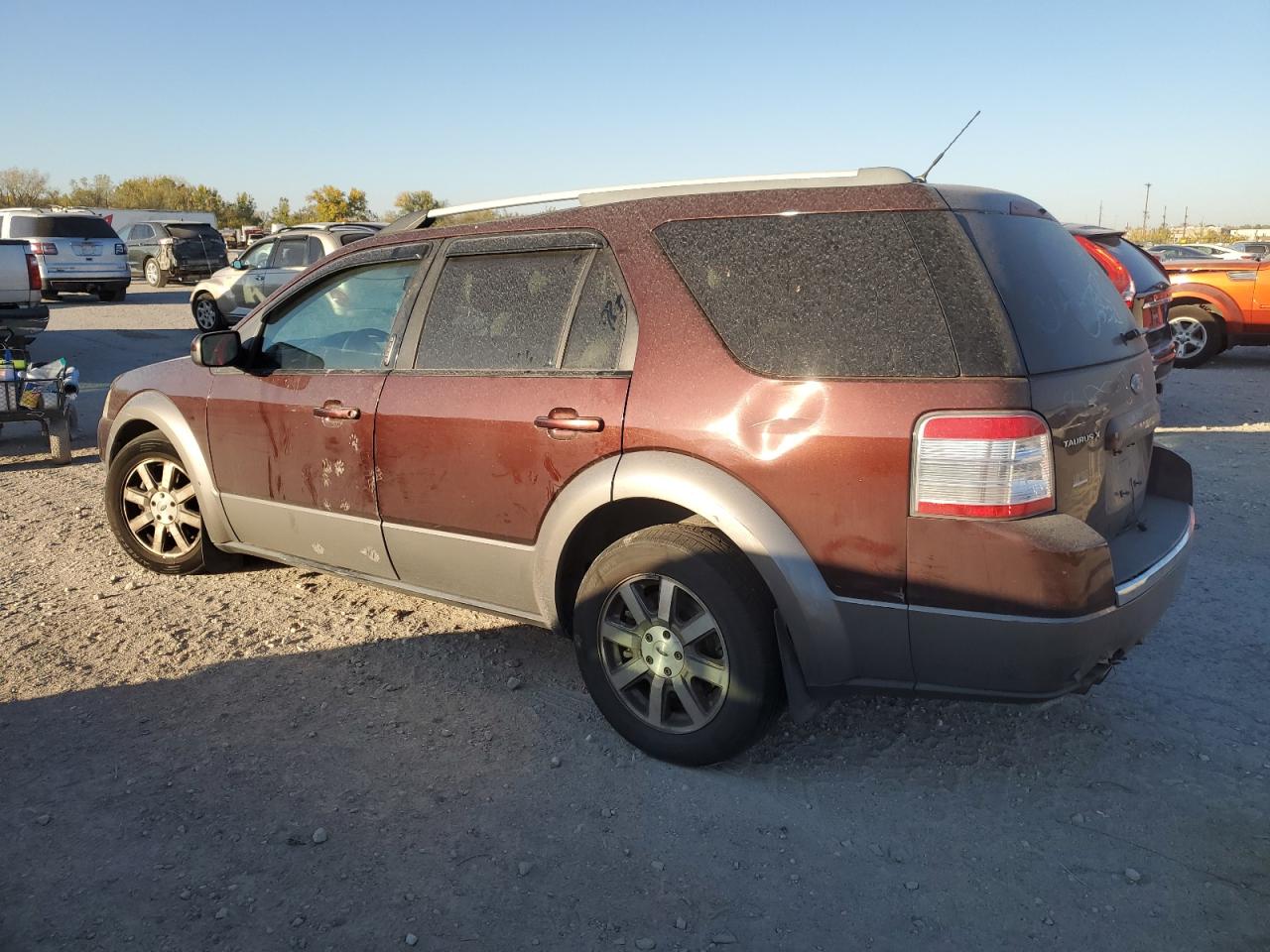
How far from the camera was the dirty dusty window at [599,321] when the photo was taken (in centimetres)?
343

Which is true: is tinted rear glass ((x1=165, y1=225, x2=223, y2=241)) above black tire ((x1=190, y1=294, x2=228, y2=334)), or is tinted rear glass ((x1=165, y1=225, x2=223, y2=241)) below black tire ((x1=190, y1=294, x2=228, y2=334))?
above

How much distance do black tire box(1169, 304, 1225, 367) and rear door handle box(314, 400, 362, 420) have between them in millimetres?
11277

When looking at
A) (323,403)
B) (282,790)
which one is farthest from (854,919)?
(323,403)

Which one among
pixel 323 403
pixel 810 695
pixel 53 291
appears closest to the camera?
pixel 810 695

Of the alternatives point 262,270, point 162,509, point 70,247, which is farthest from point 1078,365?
point 70,247

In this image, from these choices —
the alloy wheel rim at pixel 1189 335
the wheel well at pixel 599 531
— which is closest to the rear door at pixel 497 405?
the wheel well at pixel 599 531

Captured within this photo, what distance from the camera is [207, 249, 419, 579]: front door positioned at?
4125mm

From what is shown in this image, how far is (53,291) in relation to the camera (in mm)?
22188

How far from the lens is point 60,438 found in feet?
26.2

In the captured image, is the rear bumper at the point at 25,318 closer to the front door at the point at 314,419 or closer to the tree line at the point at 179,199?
the front door at the point at 314,419

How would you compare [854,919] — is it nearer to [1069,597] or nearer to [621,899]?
[621,899]

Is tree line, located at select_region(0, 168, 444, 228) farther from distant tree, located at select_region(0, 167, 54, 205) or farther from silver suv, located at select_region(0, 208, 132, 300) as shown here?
silver suv, located at select_region(0, 208, 132, 300)

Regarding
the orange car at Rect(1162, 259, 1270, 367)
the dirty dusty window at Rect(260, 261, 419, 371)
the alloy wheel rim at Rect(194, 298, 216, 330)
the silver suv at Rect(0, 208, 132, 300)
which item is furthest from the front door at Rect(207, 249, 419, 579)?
the silver suv at Rect(0, 208, 132, 300)

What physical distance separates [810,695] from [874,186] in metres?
1.57
